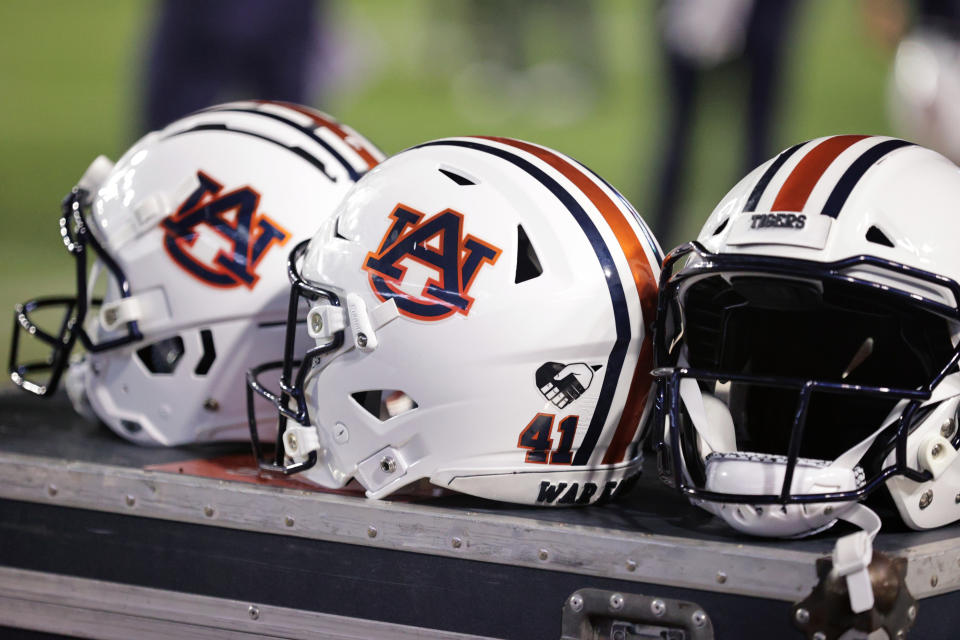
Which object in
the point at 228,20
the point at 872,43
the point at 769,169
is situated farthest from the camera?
the point at 228,20

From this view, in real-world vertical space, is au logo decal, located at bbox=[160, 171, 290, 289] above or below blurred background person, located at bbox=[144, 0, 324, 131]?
above

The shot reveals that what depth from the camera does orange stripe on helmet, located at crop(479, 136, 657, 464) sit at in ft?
4.87

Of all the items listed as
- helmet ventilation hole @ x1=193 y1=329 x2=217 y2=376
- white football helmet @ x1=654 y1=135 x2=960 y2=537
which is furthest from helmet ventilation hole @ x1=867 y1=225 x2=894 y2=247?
helmet ventilation hole @ x1=193 y1=329 x2=217 y2=376

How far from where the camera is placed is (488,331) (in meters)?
1.43

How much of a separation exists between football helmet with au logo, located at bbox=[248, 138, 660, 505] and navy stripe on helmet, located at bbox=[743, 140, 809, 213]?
0.62 feet

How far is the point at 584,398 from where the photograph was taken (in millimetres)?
1445

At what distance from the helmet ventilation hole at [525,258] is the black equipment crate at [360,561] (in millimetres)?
309

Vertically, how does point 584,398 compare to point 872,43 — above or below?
below

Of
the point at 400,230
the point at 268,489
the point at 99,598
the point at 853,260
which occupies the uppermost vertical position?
the point at 853,260

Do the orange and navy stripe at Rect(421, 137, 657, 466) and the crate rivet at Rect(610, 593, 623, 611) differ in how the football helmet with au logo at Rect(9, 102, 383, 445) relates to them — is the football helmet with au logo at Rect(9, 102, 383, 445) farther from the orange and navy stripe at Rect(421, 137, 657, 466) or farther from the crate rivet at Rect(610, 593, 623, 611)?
the crate rivet at Rect(610, 593, 623, 611)

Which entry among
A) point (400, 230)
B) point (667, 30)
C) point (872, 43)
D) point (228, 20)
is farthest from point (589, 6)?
point (400, 230)

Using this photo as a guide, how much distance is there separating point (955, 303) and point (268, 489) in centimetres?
89

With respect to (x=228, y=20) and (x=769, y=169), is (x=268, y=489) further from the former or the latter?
(x=228, y=20)

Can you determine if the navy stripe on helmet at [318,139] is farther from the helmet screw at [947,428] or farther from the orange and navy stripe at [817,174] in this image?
the helmet screw at [947,428]
